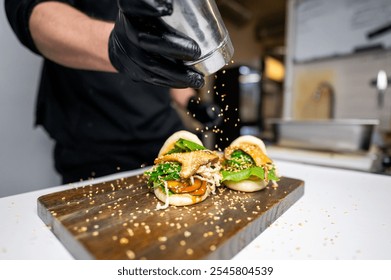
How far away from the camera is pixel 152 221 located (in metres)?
0.88

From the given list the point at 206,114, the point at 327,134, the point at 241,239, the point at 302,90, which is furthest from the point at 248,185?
the point at 302,90

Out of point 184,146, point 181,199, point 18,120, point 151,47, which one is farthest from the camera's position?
point 18,120

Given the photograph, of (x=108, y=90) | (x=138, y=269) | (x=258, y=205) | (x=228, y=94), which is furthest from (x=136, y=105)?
(x=228, y=94)

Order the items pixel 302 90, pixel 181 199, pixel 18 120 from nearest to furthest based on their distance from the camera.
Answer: pixel 181 199 → pixel 18 120 → pixel 302 90

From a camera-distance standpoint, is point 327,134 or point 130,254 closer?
point 130,254

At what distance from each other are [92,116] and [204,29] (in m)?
1.22

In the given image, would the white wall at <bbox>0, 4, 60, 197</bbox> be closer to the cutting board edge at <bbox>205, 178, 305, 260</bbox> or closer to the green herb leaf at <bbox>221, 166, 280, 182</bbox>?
the green herb leaf at <bbox>221, 166, 280, 182</bbox>

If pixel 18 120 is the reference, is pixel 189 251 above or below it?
below

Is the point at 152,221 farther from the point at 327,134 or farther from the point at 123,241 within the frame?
the point at 327,134

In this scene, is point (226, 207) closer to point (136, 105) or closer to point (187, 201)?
point (187, 201)

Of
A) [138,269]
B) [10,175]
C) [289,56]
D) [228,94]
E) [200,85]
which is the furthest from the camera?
[228,94]

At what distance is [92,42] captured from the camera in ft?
4.00

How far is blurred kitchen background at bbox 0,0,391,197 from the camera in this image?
6.57ft

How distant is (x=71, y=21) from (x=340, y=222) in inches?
57.1
